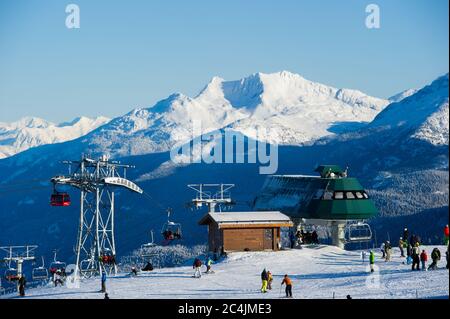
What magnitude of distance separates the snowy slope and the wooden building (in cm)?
283

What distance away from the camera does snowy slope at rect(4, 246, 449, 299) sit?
42625 mm

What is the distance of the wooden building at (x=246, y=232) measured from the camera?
212 ft

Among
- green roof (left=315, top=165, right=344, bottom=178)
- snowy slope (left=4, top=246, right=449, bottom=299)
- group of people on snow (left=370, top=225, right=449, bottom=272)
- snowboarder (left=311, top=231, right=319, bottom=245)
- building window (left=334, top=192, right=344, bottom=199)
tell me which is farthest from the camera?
green roof (left=315, top=165, right=344, bottom=178)

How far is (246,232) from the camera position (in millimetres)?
65188

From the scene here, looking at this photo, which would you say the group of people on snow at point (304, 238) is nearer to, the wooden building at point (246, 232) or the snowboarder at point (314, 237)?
the snowboarder at point (314, 237)

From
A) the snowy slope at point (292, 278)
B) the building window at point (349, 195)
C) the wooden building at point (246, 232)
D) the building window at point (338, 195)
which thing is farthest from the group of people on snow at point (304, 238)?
the snowy slope at point (292, 278)

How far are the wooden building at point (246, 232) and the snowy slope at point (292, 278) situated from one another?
9.29 ft

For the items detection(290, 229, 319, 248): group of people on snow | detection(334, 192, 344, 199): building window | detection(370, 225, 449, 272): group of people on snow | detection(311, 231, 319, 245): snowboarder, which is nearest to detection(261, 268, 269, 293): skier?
detection(370, 225, 449, 272): group of people on snow

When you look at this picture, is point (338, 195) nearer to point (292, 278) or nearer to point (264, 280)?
point (292, 278)

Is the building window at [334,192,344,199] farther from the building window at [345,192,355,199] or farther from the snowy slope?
the snowy slope

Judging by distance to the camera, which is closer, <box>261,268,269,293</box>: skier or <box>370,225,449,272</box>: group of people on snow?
<box>261,268,269,293</box>: skier

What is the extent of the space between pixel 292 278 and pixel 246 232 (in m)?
14.9
